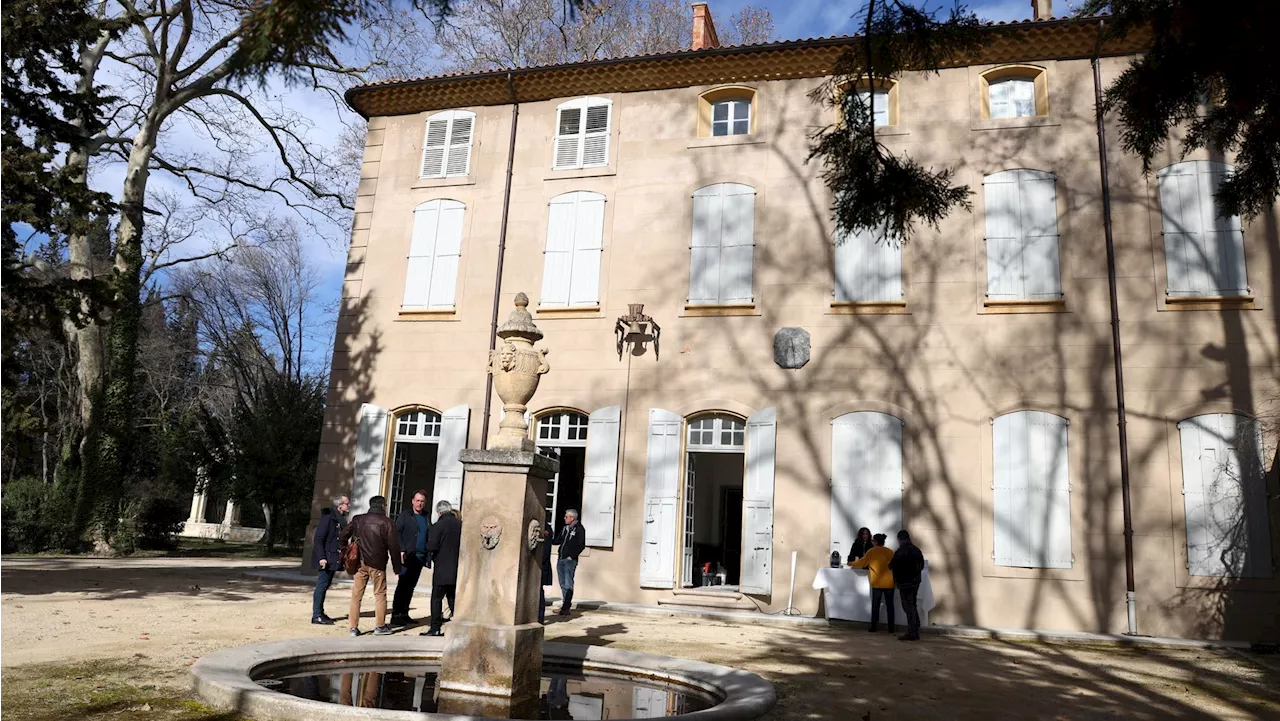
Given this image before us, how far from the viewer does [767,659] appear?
8.78 m

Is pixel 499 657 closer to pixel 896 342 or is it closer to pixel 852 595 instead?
pixel 852 595

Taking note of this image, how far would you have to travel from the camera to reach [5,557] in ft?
57.4

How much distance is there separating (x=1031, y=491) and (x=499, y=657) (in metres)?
8.99

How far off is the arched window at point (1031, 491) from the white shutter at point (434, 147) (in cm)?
1033

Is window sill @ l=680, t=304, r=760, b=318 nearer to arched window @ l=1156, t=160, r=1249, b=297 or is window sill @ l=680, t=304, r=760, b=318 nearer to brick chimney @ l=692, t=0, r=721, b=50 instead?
brick chimney @ l=692, t=0, r=721, b=50

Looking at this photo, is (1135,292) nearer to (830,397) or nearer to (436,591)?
(830,397)

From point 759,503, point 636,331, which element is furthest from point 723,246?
point 759,503

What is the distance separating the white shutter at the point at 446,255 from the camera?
15703mm

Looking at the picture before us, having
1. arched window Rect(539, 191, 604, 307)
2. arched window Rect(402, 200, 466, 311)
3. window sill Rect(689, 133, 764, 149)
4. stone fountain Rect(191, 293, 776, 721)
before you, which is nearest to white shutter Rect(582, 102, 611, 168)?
arched window Rect(539, 191, 604, 307)

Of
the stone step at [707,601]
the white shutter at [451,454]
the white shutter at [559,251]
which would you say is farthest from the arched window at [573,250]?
the stone step at [707,601]

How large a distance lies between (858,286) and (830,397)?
1772mm

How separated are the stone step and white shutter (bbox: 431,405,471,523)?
3.85 m

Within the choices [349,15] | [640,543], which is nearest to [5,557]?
[640,543]

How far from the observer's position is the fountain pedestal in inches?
254
